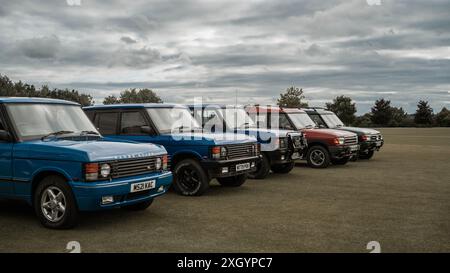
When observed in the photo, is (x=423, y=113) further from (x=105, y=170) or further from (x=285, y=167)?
(x=105, y=170)

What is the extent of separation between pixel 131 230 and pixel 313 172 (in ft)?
27.6

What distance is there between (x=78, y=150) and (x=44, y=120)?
53.2 inches

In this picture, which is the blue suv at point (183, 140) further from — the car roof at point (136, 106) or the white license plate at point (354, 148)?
the white license plate at point (354, 148)

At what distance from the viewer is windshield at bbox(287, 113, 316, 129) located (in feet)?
50.2

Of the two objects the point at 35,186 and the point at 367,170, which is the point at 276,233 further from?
the point at 367,170

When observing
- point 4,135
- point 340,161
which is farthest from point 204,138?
point 340,161

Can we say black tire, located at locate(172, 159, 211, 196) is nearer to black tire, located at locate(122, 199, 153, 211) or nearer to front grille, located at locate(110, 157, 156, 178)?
black tire, located at locate(122, 199, 153, 211)

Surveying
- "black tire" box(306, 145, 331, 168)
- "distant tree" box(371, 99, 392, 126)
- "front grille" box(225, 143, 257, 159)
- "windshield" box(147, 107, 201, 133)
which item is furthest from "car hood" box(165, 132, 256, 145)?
"distant tree" box(371, 99, 392, 126)

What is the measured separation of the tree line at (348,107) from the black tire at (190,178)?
46.6 metres

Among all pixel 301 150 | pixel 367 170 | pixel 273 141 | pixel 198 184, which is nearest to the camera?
pixel 198 184

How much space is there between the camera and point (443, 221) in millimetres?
7258

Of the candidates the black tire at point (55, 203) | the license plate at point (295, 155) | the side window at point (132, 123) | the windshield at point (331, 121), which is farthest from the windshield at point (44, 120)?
the windshield at point (331, 121)

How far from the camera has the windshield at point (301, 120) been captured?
15312 millimetres

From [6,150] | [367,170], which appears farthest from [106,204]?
[367,170]
